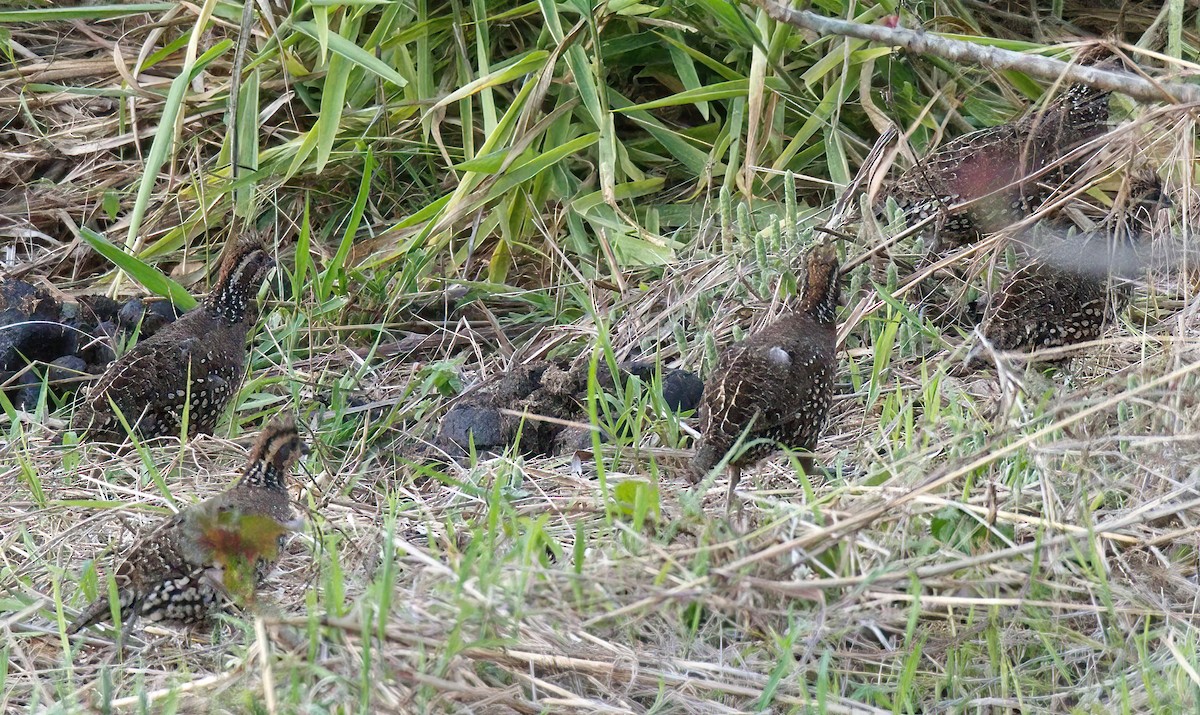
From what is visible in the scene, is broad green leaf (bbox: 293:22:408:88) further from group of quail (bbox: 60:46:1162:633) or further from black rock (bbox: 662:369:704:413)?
black rock (bbox: 662:369:704:413)

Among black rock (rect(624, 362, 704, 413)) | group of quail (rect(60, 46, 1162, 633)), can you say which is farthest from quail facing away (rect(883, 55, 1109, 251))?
black rock (rect(624, 362, 704, 413))

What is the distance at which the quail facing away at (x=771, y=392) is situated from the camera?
4191mm

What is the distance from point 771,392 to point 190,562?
180 centimetres

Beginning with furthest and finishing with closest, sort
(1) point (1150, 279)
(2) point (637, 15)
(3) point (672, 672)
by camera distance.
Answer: (2) point (637, 15), (1) point (1150, 279), (3) point (672, 672)

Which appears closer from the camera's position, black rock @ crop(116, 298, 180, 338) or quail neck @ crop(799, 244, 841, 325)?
quail neck @ crop(799, 244, 841, 325)

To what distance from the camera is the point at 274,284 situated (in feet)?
20.7

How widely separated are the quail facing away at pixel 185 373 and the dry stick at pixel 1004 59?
2416mm

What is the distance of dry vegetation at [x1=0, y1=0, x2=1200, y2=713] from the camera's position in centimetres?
309

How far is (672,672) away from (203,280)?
396 cm

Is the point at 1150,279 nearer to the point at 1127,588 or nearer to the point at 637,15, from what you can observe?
the point at 1127,588

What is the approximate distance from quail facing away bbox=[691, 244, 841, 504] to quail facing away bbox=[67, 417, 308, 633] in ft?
4.38

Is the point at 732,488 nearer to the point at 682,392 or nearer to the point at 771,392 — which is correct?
the point at 771,392

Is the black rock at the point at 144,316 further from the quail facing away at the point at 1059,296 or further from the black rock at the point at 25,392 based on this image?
the quail facing away at the point at 1059,296

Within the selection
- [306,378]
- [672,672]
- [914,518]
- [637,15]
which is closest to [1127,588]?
[914,518]
